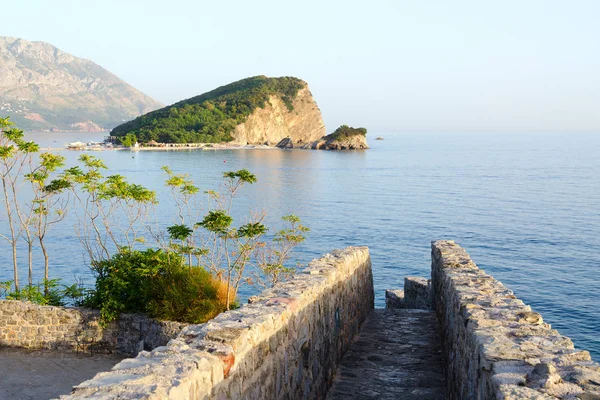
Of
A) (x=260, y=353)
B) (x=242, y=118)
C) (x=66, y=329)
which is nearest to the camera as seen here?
(x=260, y=353)

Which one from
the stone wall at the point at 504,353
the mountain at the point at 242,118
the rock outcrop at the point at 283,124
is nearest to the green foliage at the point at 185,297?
the stone wall at the point at 504,353

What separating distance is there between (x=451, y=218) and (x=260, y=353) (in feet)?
142

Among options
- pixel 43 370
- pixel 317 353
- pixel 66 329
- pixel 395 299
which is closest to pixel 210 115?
pixel 395 299

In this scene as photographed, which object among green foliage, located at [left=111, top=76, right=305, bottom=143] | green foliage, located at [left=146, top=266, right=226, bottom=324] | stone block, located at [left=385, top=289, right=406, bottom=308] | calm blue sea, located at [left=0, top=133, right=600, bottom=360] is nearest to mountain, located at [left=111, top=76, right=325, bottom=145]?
green foliage, located at [left=111, top=76, right=305, bottom=143]

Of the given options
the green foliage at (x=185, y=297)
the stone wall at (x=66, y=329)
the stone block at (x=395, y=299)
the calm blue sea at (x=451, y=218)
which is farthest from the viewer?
the calm blue sea at (x=451, y=218)

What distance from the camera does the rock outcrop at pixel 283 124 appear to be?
15225 centimetres

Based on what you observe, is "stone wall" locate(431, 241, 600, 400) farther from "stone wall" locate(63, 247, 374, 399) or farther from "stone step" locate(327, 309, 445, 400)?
"stone wall" locate(63, 247, 374, 399)

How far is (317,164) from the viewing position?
3930 inches

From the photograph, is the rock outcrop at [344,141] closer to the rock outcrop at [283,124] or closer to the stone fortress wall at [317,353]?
the rock outcrop at [283,124]

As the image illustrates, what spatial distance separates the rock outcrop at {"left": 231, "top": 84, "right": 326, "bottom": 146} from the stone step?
452 ft

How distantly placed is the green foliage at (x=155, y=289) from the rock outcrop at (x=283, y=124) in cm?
13337

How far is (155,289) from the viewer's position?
43.8 feet

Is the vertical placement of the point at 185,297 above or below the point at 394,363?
below

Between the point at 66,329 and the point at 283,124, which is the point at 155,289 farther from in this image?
the point at 283,124
